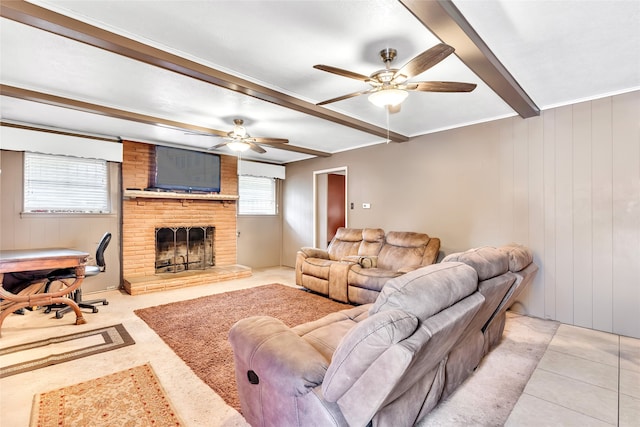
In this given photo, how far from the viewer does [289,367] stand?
1.28 m

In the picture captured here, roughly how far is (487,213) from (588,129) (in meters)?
1.35

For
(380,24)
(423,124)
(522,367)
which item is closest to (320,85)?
(380,24)

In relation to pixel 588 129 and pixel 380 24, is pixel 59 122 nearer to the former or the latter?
pixel 380 24

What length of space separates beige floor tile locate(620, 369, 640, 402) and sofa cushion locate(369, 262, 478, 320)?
1.68 meters

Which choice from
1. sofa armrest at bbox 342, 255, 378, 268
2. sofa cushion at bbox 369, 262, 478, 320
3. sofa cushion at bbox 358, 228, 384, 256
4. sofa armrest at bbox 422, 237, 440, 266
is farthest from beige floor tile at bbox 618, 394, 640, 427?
sofa cushion at bbox 358, 228, 384, 256

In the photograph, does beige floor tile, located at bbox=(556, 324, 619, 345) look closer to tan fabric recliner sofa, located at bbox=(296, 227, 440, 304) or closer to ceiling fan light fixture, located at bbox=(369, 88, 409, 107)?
tan fabric recliner sofa, located at bbox=(296, 227, 440, 304)

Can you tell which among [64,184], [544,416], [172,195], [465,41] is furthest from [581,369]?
[64,184]

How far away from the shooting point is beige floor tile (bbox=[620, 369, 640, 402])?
2039mm

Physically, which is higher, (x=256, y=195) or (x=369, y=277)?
(x=256, y=195)

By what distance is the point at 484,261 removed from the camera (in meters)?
1.90

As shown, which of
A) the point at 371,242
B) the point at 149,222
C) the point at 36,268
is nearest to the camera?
the point at 36,268

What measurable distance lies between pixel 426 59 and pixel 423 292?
5.01ft

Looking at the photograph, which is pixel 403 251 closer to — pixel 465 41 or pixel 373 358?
pixel 465 41

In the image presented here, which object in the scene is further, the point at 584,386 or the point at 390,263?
the point at 390,263
